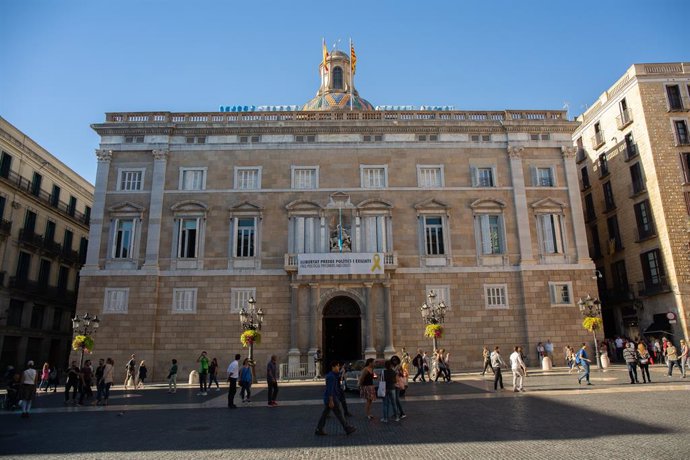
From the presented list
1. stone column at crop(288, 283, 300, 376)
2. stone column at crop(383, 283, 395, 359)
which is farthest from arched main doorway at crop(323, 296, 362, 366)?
stone column at crop(288, 283, 300, 376)

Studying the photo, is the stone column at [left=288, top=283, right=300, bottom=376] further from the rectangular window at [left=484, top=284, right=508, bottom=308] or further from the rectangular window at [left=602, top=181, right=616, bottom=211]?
the rectangular window at [left=602, top=181, right=616, bottom=211]

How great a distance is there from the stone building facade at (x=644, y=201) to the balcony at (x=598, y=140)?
0.12 metres

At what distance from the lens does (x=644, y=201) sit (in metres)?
34.3

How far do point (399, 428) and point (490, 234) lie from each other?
21.9 metres

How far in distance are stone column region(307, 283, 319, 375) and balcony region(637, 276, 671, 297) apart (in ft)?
73.7

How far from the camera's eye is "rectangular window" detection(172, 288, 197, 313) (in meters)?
30.1

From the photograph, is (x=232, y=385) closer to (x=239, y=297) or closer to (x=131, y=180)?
(x=239, y=297)

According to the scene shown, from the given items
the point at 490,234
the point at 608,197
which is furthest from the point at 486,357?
the point at 608,197

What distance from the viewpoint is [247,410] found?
1576cm

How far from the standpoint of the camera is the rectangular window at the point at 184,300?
30078mm

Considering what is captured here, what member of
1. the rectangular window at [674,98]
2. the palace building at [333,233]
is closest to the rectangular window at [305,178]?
the palace building at [333,233]

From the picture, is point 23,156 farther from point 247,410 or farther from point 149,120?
point 247,410

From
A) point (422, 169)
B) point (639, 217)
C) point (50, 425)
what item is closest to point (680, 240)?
point (639, 217)

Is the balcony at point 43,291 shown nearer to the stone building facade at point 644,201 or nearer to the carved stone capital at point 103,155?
the carved stone capital at point 103,155
